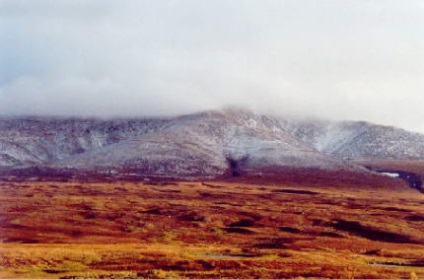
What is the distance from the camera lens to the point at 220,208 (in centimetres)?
13112

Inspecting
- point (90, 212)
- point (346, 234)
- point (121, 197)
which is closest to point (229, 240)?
point (346, 234)

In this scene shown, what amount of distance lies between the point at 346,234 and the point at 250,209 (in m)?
34.6

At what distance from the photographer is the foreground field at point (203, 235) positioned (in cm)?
5238

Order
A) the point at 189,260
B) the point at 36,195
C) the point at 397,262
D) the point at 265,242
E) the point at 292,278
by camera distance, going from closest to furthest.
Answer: the point at 292,278
the point at 189,260
the point at 397,262
the point at 265,242
the point at 36,195

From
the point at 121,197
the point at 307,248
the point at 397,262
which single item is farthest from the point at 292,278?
the point at 121,197

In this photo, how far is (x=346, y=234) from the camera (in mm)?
98875

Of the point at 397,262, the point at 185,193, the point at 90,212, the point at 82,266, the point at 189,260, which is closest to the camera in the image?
the point at 82,266

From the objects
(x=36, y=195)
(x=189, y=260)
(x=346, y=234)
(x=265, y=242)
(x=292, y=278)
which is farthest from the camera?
(x=36, y=195)

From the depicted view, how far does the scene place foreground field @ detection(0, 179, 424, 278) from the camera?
52.4 meters

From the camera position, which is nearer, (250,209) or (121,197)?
(250,209)

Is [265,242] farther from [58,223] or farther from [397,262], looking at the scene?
[58,223]

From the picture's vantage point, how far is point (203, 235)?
9431 centimetres

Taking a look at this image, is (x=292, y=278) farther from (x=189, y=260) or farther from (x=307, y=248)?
(x=307, y=248)

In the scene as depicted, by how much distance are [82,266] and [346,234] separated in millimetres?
55598
